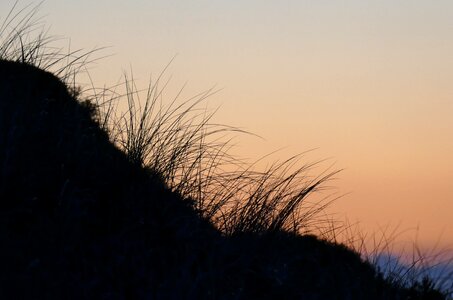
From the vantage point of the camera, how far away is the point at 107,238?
13.0 feet

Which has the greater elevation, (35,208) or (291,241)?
(291,241)

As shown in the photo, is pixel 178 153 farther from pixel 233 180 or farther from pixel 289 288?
pixel 289 288

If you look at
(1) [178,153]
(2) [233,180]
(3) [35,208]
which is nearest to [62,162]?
(3) [35,208]

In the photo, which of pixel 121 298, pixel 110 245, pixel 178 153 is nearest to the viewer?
pixel 121 298

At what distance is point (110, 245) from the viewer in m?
3.93

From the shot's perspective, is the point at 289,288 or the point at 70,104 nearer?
the point at 289,288

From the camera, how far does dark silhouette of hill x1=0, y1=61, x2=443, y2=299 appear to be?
358 centimetres

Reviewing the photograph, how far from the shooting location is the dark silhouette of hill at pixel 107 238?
11.8 ft

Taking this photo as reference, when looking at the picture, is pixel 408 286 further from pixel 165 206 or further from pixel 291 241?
pixel 165 206

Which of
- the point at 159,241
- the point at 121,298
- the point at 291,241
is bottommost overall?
the point at 121,298

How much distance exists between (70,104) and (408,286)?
96.3 inches

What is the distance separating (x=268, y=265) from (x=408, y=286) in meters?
1.26

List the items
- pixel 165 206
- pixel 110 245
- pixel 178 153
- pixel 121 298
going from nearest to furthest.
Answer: pixel 121 298
pixel 110 245
pixel 165 206
pixel 178 153

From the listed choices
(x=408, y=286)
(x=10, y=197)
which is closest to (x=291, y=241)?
(x=408, y=286)
